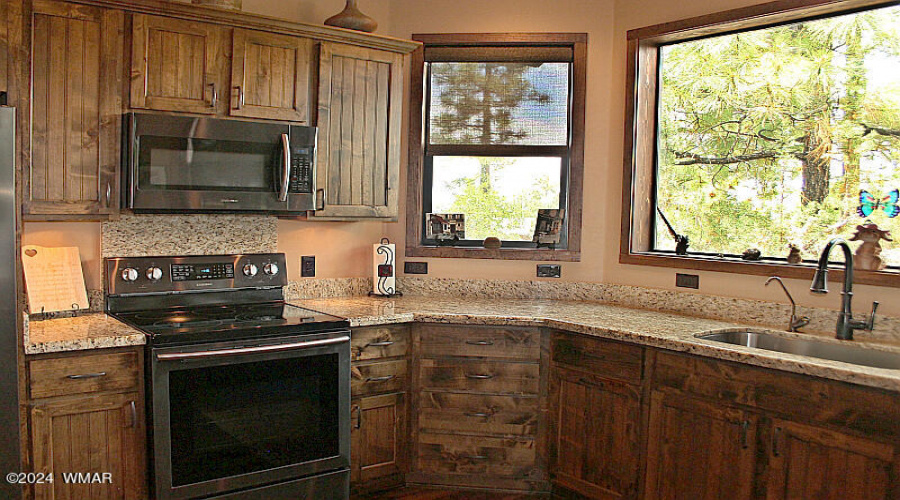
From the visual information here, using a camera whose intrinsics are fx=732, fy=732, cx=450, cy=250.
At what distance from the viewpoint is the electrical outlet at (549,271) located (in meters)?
3.89

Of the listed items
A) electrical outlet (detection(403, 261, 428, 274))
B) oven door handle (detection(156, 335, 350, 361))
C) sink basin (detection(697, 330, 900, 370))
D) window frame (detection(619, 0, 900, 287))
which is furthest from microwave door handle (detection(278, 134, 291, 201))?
sink basin (detection(697, 330, 900, 370))

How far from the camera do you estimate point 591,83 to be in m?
3.84

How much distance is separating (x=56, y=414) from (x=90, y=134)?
1065 mm

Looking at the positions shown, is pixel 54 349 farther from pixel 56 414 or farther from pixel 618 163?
pixel 618 163

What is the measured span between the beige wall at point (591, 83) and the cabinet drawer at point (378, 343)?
70 centimetres

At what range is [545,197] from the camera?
3.95 m

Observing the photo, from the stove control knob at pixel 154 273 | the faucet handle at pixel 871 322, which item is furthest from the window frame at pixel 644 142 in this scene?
the stove control knob at pixel 154 273

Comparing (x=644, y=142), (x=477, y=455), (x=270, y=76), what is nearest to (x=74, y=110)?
(x=270, y=76)

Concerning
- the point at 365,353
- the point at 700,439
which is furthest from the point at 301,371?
the point at 700,439

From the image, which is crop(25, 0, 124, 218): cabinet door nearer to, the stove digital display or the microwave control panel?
the stove digital display

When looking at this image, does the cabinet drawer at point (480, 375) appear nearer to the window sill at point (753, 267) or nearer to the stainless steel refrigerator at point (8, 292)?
the window sill at point (753, 267)

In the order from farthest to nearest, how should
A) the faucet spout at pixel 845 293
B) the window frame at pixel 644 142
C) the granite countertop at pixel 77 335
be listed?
the window frame at pixel 644 142
the faucet spout at pixel 845 293
the granite countertop at pixel 77 335

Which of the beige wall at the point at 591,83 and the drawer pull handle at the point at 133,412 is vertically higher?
the beige wall at the point at 591,83

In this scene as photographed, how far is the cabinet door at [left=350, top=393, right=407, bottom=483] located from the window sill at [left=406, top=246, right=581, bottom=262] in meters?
0.88
